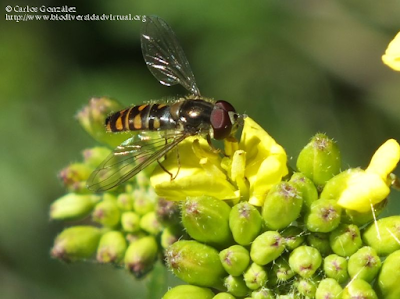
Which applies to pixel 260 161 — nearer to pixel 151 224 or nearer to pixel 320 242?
pixel 320 242

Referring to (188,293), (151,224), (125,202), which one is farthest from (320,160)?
(125,202)

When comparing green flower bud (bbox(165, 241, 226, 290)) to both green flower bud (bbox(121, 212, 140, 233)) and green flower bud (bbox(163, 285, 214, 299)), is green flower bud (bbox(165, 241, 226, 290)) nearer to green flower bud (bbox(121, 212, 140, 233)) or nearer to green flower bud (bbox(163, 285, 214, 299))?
green flower bud (bbox(163, 285, 214, 299))

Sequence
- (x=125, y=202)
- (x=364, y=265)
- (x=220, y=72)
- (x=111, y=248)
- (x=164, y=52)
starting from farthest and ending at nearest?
1. (x=220, y=72)
2. (x=164, y=52)
3. (x=125, y=202)
4. (x=111, y=248)
5. (x=364, y=265)

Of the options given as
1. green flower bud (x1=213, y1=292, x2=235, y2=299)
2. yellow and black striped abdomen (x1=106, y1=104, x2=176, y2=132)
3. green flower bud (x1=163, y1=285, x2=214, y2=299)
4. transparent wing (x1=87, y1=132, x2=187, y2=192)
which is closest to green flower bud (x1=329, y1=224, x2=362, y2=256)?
green flower bud (x1=213, y1=292, x2=235, y2=299)

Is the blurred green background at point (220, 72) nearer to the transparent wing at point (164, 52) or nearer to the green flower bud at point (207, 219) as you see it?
the transparent wing at point (164, 52)

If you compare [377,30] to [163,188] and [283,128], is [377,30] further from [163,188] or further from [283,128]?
[163,188]

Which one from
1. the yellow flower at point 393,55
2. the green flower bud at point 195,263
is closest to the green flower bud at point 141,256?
the green flower bud at point 195,263
